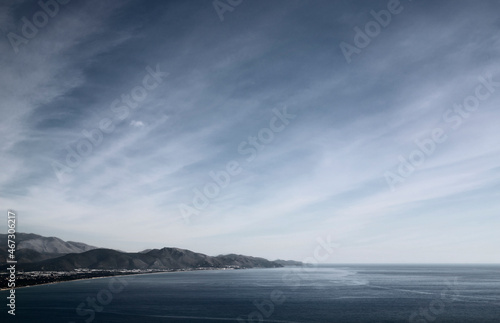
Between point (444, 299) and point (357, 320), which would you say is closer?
point (357, 320)

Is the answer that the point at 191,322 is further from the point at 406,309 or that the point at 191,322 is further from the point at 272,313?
the point at 406,309

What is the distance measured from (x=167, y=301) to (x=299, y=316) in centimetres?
5182

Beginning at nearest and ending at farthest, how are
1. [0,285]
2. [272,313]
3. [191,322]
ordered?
[191,322], [272,313], [0,285]

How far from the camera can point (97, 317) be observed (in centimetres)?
8119

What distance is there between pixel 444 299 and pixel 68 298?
138m

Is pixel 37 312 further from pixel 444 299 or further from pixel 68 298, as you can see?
pixel 444 299

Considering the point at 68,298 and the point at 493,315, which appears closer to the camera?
the point at 493,315

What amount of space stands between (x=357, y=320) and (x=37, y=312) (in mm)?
87862

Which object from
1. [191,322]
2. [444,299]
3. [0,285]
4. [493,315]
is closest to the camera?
[191,322]

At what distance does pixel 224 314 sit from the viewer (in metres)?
84.1

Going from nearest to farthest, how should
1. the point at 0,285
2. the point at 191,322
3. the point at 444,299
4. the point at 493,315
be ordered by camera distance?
the point at 191,322 → the point at 493,315 → the point at 444,299 → the point at 0,285

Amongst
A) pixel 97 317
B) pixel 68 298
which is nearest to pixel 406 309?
pixel 97 317

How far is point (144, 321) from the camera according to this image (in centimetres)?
7562

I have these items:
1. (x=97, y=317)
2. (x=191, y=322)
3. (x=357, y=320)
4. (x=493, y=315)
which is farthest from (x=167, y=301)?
(x=493, y=315)
